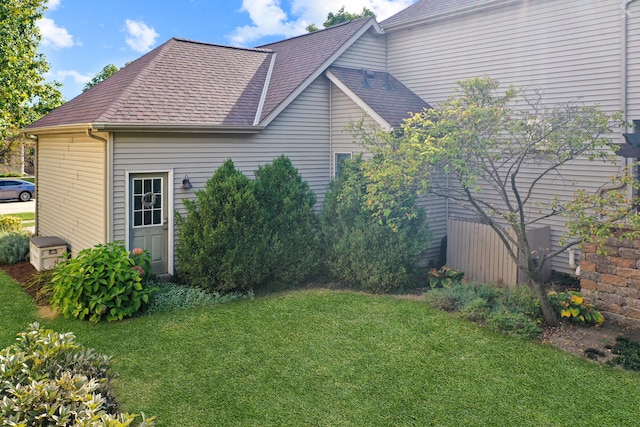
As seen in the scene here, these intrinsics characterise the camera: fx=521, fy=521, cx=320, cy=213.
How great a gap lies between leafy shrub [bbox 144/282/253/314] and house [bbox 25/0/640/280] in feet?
3.53

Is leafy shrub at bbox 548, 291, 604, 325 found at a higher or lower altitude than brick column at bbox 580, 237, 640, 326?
lower

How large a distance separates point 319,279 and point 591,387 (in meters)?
5.83

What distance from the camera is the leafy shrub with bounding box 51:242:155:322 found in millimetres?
8109

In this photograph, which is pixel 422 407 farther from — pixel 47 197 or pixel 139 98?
pixel 47 197

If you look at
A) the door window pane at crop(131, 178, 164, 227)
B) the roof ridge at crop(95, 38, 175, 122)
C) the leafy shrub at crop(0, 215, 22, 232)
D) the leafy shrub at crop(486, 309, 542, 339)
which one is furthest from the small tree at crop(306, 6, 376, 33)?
the leafy shrub at crop(486, 309, 542, 339)

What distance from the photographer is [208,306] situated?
9.01 meters

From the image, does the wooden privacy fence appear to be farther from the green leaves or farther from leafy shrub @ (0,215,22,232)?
the green leaves

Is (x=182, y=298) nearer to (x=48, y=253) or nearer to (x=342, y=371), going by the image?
(x=342, y=371)

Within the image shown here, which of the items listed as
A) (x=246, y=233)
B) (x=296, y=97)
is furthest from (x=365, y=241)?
(x=296, y=97)

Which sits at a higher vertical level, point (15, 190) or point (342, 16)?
point (342, 16)

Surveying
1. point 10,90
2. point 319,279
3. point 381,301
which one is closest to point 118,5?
point 10,90

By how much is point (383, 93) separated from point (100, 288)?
773 cm

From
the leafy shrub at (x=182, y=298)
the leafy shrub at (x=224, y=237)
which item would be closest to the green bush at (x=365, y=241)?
the leafy shrub at (x=224, y=237)

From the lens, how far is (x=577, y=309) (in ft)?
25.4
